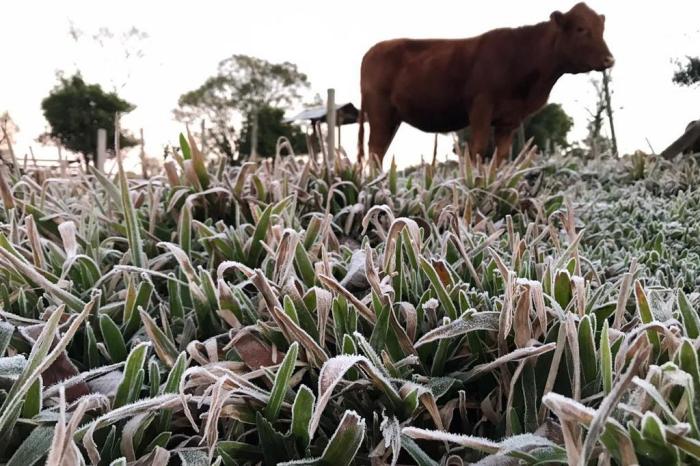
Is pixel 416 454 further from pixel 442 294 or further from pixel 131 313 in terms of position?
pixel 131 313

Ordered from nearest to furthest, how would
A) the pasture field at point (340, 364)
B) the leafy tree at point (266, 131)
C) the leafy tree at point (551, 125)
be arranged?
the pasture field at point (340, 364)
the leafy tree at point (551, 125)
the leafy tree at point (266, 131)

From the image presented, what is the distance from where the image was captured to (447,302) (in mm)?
715

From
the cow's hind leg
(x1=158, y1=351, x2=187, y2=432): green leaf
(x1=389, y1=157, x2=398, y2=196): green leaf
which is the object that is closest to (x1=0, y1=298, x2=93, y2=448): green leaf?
(x1=158, y1=351, x2=187, y2=432): green leaf

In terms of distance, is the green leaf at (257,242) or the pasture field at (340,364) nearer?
the pasture field at (340,364)

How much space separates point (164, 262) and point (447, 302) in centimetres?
60

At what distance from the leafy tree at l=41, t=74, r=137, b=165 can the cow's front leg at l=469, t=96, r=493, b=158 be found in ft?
67.2

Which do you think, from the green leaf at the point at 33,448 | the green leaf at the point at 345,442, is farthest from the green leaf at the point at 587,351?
the green leaf at the point at 33,448

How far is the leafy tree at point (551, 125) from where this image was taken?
1534cm

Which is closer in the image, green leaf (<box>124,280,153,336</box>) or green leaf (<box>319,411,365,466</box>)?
green leaf (<box>319,411,365,466</box>)

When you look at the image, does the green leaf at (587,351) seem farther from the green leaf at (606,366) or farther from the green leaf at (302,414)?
the green leaf at (302,414)

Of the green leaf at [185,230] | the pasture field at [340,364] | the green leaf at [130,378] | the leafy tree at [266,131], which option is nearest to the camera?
the pasture field at [340,364]

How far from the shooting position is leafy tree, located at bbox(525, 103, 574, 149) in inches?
604

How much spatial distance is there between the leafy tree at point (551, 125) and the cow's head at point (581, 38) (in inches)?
473

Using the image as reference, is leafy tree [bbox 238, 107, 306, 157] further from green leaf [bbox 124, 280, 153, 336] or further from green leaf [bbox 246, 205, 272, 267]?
green leaf [bbox 124, 280, 153, 336]
